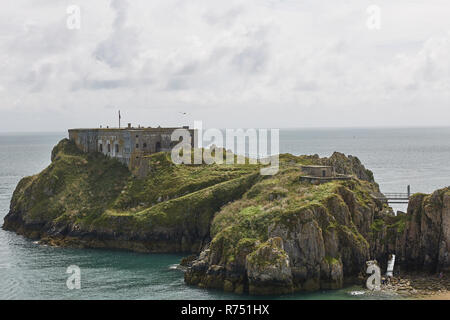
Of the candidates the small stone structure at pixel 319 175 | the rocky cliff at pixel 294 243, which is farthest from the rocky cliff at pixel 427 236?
the small stone structure at pixel 319 175

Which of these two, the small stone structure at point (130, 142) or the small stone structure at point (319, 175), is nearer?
the small stone structure at point (319, 175)

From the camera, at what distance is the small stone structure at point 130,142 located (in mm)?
129500

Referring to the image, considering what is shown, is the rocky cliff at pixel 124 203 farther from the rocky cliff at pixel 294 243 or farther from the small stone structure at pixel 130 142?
the rocky cliff at pixel 294 243

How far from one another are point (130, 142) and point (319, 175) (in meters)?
48.9

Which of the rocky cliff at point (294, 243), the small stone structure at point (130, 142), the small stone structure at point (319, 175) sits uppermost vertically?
the small stone structure at point (130, 142)

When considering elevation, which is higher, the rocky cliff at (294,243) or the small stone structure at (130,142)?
the small stone structure at (130,142)

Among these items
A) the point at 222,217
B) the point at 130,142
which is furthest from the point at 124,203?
the point at 222,217

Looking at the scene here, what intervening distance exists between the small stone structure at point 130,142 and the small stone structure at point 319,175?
42799mm

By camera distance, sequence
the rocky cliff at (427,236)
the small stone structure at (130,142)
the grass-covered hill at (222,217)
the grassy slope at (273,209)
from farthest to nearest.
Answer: the small stone structure at (130,142) < the rocky cliff at (427,236) < the grassy slope at (273,209) < the grass-covered hill at (222,217)

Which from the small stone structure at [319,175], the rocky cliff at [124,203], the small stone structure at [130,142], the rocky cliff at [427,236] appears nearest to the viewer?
the rocky cliff at [427,236]

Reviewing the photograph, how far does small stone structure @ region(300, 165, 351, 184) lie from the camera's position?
3686 inches

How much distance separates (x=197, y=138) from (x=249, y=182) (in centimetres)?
3299
